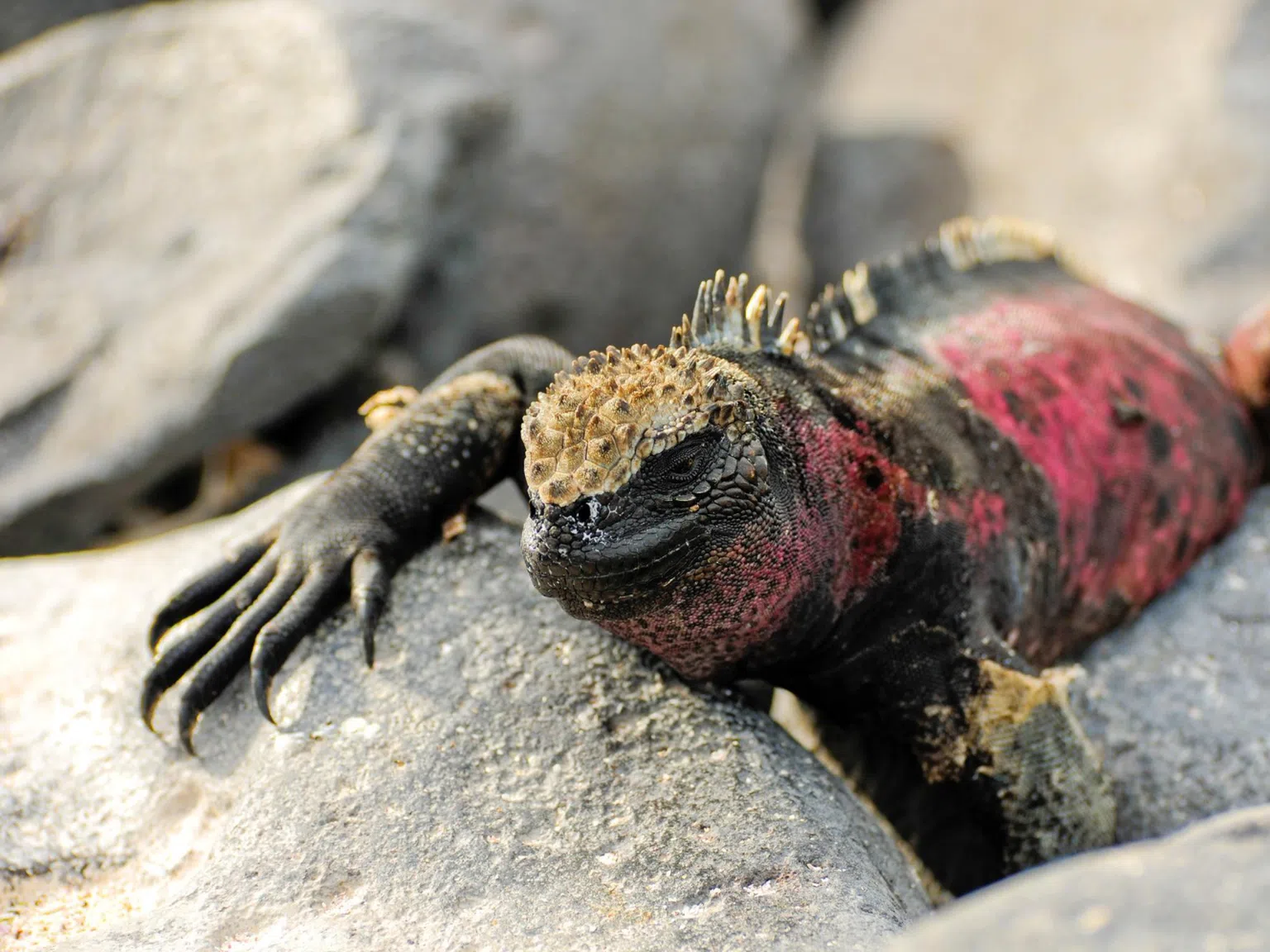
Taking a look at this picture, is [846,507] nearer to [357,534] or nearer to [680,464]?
[680,464]

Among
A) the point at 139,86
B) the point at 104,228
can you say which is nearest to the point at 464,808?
the point at 104,228

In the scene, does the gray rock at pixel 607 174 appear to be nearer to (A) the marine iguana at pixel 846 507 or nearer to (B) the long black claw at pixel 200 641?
(A) the marine iguana at pixel 846 507

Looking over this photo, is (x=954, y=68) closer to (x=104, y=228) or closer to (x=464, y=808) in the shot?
(x=104, y=228)

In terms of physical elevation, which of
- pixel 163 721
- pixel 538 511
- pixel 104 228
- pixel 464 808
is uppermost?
pixel 538 511

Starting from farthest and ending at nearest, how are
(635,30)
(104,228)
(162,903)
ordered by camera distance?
1. (635,30)
2. (104,228)
3. (162,903)

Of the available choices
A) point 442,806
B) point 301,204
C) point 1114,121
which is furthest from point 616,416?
point 1114,121

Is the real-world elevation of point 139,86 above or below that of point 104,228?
above

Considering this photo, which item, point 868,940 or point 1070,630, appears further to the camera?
point 1070,630

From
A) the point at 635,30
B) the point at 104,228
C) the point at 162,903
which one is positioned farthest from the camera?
the point at 635,30
